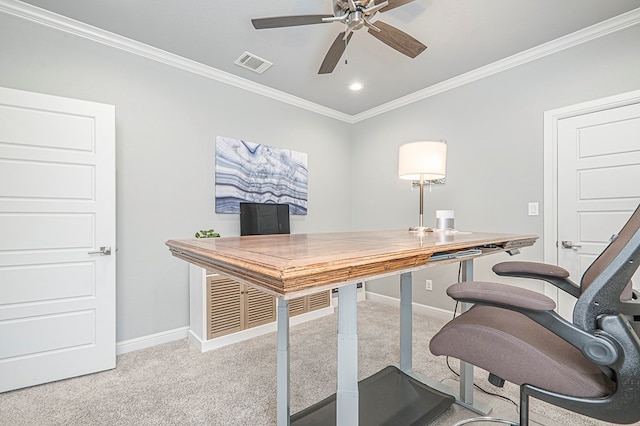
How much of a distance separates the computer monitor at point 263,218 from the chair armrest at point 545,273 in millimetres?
2254

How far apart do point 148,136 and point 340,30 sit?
186 cm

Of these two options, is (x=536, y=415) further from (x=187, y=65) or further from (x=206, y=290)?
(x=187, y=65)

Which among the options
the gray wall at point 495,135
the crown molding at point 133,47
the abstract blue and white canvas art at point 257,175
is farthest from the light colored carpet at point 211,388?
the crown molding at point 133,47

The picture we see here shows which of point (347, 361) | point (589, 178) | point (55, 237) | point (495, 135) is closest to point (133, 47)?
point (55, 237)

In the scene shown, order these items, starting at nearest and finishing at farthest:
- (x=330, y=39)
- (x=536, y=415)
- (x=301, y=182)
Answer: (x=536, y=415) → (x=330, y=39) → (x=301, y=182)

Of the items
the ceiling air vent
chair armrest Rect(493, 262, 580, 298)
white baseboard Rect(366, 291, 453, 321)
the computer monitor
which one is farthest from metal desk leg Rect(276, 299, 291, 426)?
the ceiling air vent

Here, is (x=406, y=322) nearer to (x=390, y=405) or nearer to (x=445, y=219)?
(x=390, y=405)

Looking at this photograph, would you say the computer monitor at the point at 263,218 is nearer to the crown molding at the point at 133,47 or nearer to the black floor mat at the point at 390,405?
the crown molding at the point at 133,47

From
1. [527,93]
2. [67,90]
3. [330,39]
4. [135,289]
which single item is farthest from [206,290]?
[527,93]

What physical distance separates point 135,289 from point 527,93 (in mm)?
3874

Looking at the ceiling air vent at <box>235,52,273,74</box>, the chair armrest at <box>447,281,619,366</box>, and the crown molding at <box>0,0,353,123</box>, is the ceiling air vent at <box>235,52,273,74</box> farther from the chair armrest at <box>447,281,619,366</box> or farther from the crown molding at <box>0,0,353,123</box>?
the chair armrest at <box>447,281,619,366</box>

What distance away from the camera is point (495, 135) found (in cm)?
289

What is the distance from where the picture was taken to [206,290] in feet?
8.15

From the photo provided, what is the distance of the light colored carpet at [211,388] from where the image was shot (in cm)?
163
